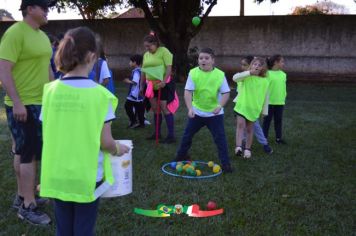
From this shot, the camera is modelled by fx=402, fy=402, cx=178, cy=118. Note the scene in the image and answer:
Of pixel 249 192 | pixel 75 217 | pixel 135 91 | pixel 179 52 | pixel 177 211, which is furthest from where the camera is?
pixel 179 52

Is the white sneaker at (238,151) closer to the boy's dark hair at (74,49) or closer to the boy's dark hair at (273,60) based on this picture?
the boy's dark hair at (273,60)

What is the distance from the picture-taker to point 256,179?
4945mm

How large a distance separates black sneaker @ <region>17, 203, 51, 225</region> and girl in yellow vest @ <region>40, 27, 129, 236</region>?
1.46 m

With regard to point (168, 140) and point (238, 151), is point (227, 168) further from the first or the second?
point (168, 140)

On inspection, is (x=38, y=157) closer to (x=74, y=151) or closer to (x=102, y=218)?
(x=102, y=218)

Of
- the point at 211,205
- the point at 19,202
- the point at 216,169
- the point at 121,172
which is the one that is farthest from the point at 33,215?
the point at 216,169

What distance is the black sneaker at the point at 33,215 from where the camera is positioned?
3.62 meters

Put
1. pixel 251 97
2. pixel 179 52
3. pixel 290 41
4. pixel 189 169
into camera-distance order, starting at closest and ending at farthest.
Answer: pixel 189 169, pixel 251 97, pixel 179 52, pixel 290 41

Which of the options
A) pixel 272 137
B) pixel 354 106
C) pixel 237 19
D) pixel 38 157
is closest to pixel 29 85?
pixel 38 157

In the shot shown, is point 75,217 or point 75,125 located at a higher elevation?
point 75,125

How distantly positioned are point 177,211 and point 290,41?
1679 centimetres

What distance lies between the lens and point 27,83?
3.53 m

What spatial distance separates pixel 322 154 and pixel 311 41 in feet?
45.8

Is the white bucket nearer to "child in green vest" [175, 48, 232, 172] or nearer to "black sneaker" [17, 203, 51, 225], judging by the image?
"black sneaker" [17, 203, 51, 225]
